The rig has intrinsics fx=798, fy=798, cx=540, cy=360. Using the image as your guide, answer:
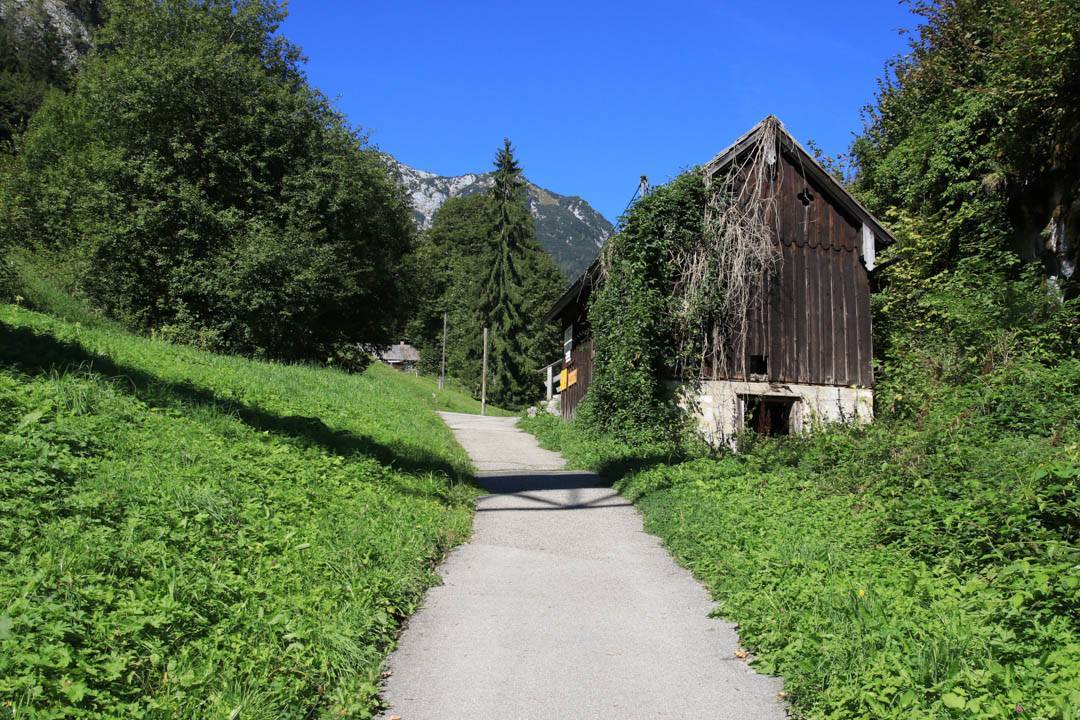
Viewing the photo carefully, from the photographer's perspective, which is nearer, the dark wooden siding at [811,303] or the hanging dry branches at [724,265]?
the hanging dry branches at [724,265]

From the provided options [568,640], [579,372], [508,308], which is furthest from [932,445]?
[508,308]

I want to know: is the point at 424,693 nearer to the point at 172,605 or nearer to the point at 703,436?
the point at 172,605

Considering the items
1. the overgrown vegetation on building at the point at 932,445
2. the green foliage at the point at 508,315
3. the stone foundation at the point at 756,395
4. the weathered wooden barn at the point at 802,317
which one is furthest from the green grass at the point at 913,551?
the green foliage at the point at 508,315

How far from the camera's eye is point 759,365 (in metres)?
18.0

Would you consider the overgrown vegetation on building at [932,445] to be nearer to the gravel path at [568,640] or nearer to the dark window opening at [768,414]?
the gravel path at [568,640]

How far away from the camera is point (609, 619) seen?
21.2 ft

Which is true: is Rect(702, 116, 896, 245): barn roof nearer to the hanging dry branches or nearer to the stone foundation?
the hanging dry branches

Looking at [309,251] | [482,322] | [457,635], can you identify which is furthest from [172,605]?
[482,322]

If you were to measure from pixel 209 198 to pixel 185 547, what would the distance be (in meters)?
24.0

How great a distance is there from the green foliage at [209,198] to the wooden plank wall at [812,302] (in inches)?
574

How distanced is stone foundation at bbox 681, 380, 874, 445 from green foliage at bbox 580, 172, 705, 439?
0.71 m

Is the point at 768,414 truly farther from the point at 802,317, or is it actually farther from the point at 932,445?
the point at 932,445

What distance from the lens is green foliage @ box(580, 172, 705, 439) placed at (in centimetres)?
1673

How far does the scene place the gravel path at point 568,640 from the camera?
489 centimetres
